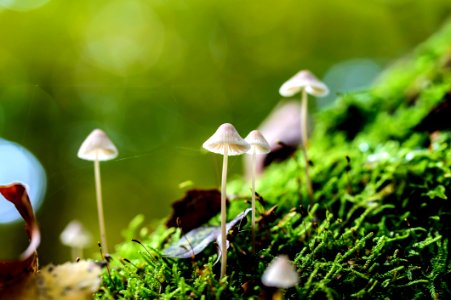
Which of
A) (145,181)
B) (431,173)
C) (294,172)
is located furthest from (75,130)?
(431,173)

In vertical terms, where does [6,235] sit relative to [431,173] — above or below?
above

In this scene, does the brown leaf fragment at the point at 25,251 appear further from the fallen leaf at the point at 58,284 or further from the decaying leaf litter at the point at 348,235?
the decaying leaf litter at the point at 348,235

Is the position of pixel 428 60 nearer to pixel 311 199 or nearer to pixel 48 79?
pixel 311 199

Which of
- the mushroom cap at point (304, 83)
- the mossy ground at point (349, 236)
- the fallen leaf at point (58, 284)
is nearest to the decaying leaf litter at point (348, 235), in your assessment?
the mossy ground at point (349, 236)

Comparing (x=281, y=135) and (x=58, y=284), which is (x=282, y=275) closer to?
(x=58, y=284)

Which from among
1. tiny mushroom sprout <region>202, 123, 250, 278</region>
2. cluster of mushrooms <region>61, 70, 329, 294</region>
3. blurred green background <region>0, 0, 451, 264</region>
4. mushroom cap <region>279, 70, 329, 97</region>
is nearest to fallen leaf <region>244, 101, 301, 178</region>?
mushroom cap <region>279, 70, 329, 97</region>

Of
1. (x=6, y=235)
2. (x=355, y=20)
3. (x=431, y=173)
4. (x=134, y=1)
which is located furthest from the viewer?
A: (x=134, y=1)

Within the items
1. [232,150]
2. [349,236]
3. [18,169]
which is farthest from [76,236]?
[18,169]
